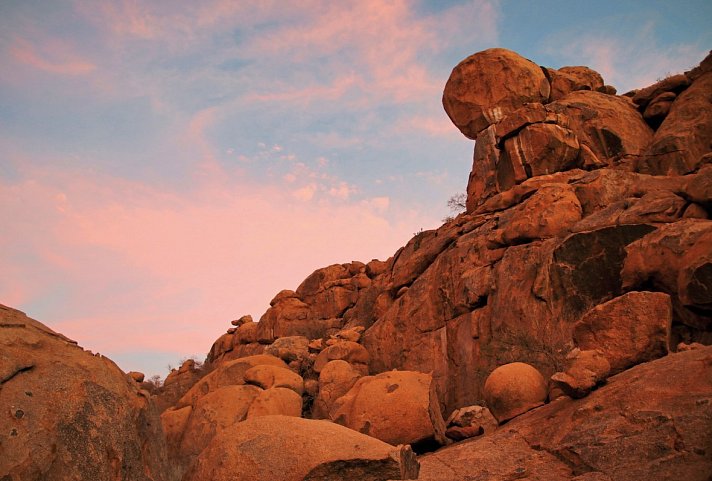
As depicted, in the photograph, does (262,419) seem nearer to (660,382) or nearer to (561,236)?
(660,382)

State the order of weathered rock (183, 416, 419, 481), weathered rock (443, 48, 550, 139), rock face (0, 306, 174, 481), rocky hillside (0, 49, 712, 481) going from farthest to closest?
weathered rock (443, 48, 550, 139) < weathered rock (183, 416, 419, 481) < rocky hillside (0, 49, 712, 481) < rock face (0, 306, 174, 481)

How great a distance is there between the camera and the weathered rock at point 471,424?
989 centimetres

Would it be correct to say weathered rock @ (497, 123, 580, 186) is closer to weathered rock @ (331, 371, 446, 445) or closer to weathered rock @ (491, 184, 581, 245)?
weathered rock @ (491, 184, 581, 245)

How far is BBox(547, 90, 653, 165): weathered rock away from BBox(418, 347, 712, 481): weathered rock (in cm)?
1385

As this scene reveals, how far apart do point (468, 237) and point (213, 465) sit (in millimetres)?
12428

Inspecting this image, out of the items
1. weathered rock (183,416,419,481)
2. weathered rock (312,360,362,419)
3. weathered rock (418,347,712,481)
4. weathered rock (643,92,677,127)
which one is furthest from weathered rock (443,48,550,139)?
weathered rock (183,416,419,481)

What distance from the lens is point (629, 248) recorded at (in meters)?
10.3

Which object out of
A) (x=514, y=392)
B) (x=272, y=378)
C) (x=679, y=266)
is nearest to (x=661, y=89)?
(x=679, y=266)

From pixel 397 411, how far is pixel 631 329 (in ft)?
15.7

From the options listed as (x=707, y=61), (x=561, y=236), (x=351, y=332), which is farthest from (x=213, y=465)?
(x=707, y=61)

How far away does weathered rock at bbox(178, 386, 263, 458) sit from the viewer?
1248 cm

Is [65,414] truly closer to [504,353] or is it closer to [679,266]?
[679,266]

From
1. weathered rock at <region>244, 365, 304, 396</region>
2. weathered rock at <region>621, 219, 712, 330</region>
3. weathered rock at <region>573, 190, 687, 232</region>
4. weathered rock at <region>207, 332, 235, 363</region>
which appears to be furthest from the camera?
weathered rock at <region>207, 332, 235, 363</region>

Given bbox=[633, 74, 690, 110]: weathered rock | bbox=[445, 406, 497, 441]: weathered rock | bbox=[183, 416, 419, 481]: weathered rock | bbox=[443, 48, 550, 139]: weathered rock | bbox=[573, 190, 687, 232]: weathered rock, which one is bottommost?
bbox=[183, 416, 419, 481]: weathered rock
